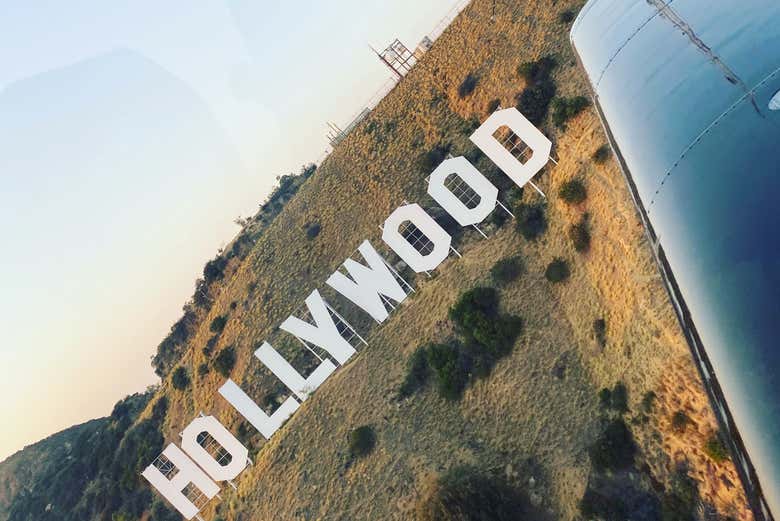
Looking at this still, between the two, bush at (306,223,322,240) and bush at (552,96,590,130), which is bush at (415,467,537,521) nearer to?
bush at (552,96,590,130)

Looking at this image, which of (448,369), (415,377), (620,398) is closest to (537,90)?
(448,369)

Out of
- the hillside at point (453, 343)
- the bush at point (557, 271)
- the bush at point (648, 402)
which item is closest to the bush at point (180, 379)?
the hillside at point (453, 343)

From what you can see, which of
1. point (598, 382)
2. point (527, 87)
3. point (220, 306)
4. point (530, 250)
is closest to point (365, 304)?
point (530, 250)

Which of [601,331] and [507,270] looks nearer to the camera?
[601,331]

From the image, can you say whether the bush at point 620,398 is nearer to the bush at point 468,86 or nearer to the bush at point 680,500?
the bush at point 680,500

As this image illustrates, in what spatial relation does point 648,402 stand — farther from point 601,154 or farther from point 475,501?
point 601,154

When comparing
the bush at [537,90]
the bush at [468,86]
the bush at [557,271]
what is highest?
the bush at [468,86]
